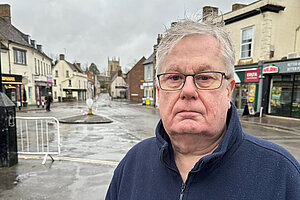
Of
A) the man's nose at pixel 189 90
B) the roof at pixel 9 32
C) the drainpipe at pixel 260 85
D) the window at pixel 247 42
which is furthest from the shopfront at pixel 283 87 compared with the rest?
the roof at pixel 9 32

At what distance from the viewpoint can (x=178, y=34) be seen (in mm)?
1160

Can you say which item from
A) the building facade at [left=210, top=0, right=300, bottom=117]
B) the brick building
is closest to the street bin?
the building facade at [left=210, top=0, right=300, bottom=117]

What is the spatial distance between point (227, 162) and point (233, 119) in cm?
26

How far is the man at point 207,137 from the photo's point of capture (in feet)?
3.48

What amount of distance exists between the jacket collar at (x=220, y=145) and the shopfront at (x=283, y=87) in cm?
1489

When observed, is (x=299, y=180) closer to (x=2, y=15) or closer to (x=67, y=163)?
(x=67, y=163)

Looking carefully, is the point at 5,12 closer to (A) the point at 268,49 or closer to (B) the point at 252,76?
(B) the point at 252,76

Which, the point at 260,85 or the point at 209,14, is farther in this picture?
the point at 260,85

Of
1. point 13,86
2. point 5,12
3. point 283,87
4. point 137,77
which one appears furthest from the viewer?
point 137,77

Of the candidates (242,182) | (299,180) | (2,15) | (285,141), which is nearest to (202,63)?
(242,182)

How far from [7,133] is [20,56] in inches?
973

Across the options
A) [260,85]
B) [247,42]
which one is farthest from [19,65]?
[260,85]

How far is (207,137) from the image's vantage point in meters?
1.15

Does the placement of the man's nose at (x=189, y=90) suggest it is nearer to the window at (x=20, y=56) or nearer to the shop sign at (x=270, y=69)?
the shop sign at (x=270, y=69)
